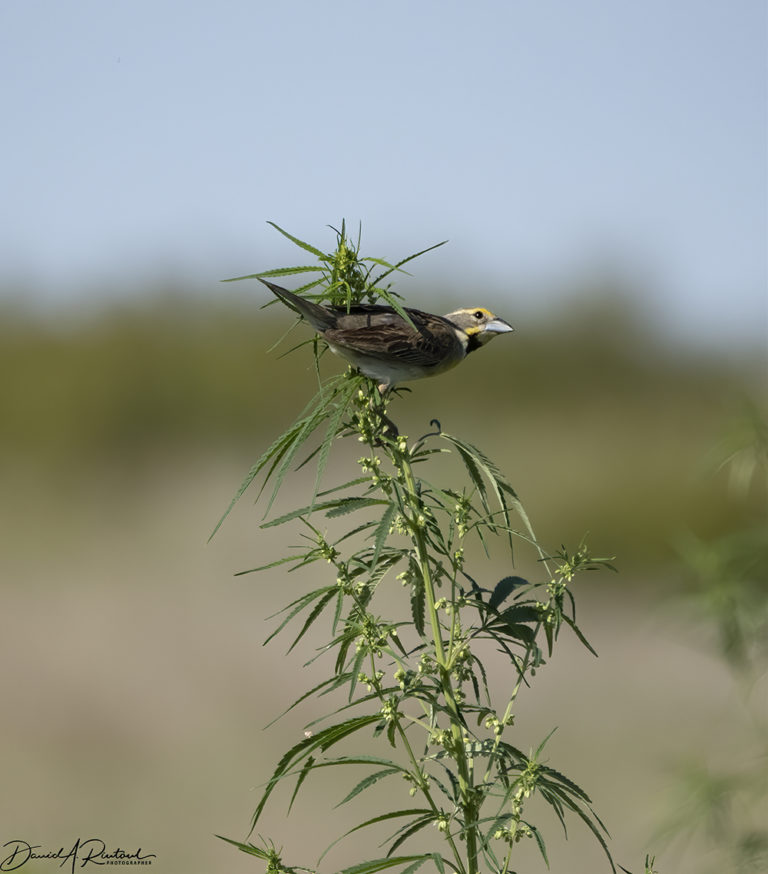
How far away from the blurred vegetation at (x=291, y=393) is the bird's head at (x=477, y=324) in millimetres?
8987

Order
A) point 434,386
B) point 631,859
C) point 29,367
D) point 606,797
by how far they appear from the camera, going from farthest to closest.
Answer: point 29,367
point 434,386
point 606,797
point 631,859

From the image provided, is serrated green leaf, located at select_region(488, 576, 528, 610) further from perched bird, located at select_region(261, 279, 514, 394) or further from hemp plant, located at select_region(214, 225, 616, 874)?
perched bird, located at select_region(261, 279, 514, 394)

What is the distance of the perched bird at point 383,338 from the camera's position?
2.04 metres

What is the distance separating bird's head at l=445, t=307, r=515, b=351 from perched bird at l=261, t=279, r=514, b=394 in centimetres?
30

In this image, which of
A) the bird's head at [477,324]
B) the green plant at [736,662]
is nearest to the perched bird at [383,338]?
the bird's head at [477,324]

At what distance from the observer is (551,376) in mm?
13430

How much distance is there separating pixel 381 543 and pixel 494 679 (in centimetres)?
764

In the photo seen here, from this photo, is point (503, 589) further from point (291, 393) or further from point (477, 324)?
point (291, 393)

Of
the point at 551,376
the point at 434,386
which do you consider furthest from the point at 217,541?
the point at 551,376

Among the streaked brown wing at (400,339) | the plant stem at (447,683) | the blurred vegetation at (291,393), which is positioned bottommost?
the blurred vegetation at (291,393)

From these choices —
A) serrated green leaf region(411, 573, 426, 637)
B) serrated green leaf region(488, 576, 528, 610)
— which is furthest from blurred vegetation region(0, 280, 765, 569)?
serrated green leaf region(411, 573, 426, 637)

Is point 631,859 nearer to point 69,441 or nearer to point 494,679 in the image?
point 494,679

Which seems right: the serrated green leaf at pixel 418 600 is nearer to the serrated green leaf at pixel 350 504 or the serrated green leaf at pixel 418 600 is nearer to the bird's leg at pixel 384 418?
the serrated green leaf at pixel 350 504

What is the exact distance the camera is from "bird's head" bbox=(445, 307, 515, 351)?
2812 millimetres
